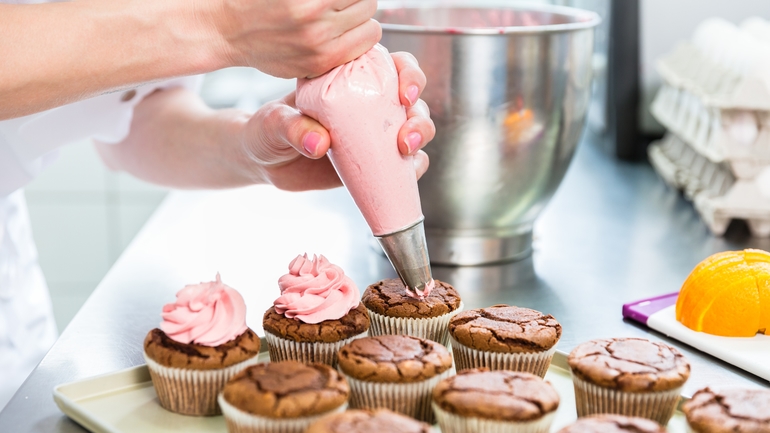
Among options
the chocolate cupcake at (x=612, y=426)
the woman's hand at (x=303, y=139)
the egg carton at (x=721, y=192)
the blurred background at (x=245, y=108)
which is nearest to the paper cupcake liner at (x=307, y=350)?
the woman's hand at (x=303, y=139)

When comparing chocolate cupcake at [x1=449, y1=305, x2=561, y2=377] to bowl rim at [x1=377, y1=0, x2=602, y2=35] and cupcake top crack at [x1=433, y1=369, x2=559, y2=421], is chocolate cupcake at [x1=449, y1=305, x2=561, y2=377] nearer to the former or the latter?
cupcake top crack at [x1=433, y1=369, x2=559, y2=421]

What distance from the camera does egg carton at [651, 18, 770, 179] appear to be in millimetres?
1563

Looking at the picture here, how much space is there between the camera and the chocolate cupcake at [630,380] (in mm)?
870

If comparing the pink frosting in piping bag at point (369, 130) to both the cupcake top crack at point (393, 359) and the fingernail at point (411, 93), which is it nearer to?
the fingernail at point (411, 93)

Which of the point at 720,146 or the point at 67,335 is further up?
the point at 720,146

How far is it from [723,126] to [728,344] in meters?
0.65

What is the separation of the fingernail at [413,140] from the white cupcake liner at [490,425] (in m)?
0.31

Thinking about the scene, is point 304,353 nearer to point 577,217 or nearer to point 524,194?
point 524,194

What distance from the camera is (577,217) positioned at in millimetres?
1771

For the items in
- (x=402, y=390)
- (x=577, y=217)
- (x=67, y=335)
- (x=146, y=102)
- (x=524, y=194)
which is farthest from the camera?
(x=577, y=217)

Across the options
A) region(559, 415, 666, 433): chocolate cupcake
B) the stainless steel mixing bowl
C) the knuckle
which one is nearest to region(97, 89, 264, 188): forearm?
the stainless steel mixing bowl

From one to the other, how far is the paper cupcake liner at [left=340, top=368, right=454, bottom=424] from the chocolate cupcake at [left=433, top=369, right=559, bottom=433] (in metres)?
0.05

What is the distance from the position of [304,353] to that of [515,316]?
0.27 meters

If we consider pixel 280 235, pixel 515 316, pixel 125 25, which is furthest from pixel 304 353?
pixel 280 235
